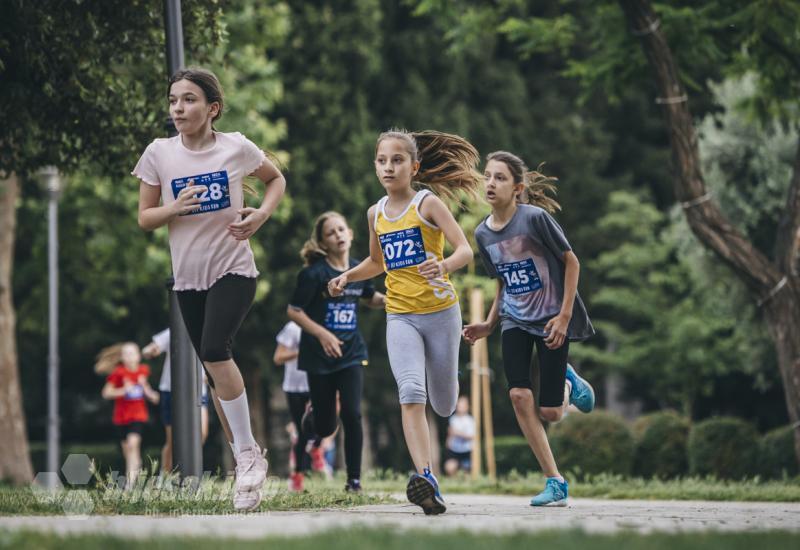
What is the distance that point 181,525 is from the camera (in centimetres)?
582

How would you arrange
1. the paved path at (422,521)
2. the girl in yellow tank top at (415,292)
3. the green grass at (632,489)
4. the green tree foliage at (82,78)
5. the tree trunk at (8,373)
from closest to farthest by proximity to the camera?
the paved path at (422,521) < the girl in yellow tank top at (415,292) < the green tree foliage at (82,78) < the green grass at (632,489) < the tree trunk at (8,373)

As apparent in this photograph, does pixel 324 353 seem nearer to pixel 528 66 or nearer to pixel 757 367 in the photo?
pixel 757 367

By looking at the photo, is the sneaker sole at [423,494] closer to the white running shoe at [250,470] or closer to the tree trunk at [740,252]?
the white running shoe at [250,470]

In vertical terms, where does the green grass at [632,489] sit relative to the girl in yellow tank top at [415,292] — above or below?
below

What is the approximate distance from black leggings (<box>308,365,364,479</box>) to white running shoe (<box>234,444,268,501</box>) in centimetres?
272

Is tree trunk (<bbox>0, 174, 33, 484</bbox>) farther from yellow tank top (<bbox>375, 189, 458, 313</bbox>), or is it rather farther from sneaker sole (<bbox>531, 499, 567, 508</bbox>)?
yellow tank top (<bbox>375, 189, 458, 313</bbox>)

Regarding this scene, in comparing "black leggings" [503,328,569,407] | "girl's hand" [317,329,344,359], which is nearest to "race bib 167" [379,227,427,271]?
"black leggings" [503,328,569,407]

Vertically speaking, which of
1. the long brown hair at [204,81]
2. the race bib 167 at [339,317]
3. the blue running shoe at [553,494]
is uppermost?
the long brown hair at [204,81]

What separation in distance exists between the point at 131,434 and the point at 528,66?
25259 mm

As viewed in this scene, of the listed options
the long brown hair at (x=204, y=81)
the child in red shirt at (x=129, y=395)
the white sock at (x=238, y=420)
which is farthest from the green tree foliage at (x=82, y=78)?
the child in red shirt at (x=129, y=395)

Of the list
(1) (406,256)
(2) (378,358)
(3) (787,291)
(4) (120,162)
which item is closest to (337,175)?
(2) (378,358)

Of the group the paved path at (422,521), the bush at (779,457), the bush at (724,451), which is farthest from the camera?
the bush at (724,451)

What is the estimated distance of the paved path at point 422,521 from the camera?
5.42 meters

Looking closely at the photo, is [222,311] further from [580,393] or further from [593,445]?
[593,445]
